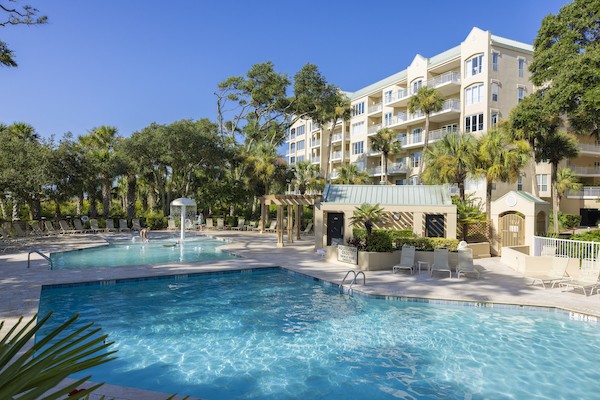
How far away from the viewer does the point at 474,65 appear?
34.6 m

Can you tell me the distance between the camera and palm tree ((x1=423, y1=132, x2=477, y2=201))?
20016 millimetres

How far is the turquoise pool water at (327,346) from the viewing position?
21.3ft

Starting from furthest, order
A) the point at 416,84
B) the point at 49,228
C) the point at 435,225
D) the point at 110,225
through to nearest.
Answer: the point at 416,84 → the point at 110,225 → the point at 49,228 → the point at 435,225

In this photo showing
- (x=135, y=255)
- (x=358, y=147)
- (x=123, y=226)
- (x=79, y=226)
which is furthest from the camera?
(x=358, y=147)

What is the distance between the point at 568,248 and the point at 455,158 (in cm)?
727

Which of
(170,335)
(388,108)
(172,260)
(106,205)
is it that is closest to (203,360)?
(170,335)

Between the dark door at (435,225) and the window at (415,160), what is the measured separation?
2149 centimetres

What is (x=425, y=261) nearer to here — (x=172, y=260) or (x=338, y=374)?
(x=338, y=374)

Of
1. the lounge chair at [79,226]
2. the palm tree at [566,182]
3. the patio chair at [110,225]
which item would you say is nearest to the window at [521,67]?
the palm tree at [566,182]

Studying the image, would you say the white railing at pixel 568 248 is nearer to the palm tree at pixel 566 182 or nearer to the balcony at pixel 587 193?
the palm tree at pixel 566 182

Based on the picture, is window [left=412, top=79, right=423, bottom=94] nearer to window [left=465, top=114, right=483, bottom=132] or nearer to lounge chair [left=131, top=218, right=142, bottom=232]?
window [left=465, top=114, right=483, bottom=132]

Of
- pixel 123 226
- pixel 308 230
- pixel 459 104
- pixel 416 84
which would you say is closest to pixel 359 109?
pixel 416 84

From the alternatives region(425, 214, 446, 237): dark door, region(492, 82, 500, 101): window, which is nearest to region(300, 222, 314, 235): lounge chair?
region(425, 214, 446, 237): dark door

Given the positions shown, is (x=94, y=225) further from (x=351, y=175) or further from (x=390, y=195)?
(x=351, y=175)
